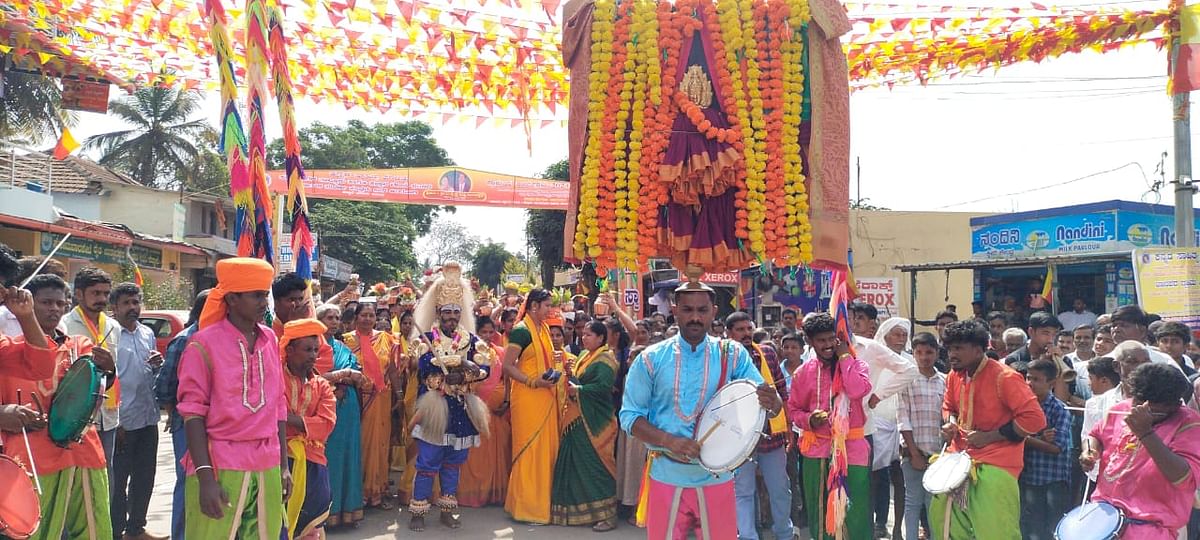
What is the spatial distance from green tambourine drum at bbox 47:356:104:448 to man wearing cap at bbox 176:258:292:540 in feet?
1.81

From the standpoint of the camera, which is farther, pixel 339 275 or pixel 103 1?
pixel 339 275

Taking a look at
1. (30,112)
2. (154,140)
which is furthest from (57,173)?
(154,140)

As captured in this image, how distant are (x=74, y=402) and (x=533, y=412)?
3777 millimetres

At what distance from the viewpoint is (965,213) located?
24.1m

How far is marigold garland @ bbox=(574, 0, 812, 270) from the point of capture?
190 inches

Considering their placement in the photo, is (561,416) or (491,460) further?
(491,460)

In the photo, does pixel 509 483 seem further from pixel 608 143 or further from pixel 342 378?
pixel 608 143

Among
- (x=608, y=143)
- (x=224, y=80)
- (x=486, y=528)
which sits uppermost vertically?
(x=224, y=80)

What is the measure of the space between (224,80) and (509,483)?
4.05 metres

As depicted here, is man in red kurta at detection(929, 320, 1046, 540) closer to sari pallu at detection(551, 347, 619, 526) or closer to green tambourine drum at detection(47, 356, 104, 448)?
sari pallu at detection(551, 347, 619, 526)

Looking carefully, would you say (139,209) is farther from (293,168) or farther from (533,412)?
(293,168)

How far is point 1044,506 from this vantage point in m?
5.76

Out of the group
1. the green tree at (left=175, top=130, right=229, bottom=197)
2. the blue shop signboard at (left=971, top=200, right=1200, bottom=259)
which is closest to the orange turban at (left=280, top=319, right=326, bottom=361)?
the blue shop signboard at (left=971, top=200, right=1200, bottom=259)

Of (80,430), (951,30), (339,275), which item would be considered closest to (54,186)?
(339,275)
